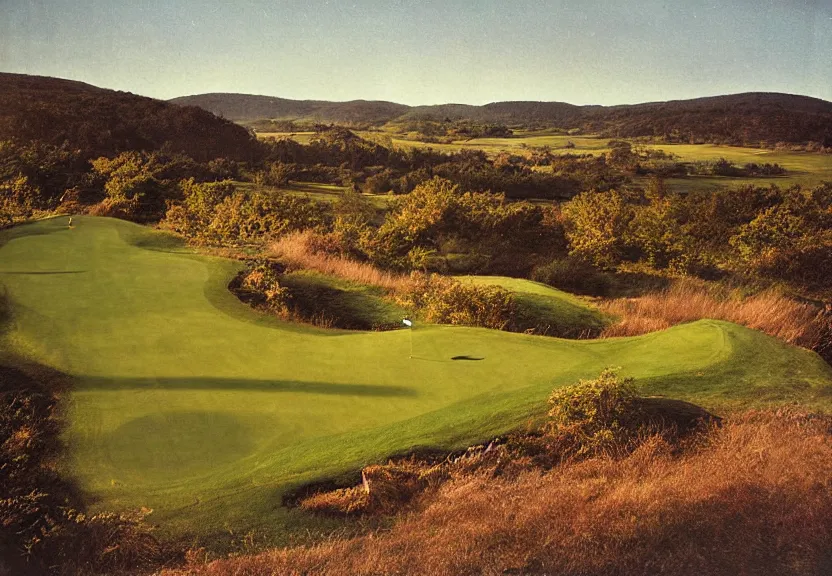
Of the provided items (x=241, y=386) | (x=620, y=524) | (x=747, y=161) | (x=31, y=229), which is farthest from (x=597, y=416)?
(x=747, y=161)

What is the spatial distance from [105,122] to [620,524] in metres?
33.8

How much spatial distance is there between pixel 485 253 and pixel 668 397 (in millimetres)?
12296

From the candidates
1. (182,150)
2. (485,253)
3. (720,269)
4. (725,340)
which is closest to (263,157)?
(182,150)

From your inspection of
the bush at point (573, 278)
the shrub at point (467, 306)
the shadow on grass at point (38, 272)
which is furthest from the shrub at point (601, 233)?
the shadow on grass at point (38, 272)

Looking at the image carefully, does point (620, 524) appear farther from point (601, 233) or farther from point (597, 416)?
point (601, 233)

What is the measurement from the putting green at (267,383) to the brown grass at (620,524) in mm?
643

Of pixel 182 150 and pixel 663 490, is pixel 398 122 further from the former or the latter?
pixel 663 490

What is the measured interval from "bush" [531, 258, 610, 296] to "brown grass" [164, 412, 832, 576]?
10.5 metres

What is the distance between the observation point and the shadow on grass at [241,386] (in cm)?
543

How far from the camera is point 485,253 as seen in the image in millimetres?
17594

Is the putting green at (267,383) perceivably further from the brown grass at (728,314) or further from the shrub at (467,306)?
the brown grass at (728,314)

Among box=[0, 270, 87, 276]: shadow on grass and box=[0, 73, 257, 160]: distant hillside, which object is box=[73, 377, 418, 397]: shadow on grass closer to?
box=[0, 270, 87, 276]: shadow on grass

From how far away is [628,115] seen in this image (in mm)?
42438

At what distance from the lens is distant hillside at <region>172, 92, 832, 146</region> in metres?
22.2
